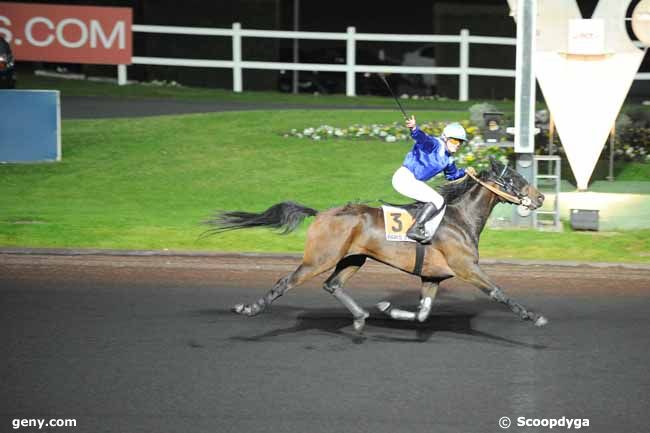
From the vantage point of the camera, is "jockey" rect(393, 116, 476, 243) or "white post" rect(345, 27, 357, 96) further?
"white post" rect(345, 27, 357, 96)

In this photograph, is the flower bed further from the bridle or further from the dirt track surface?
the bridle

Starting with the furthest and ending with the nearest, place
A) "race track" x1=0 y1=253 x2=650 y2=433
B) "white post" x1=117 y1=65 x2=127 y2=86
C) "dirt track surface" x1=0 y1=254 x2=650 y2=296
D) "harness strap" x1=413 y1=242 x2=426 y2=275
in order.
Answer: "white post" x1=117 y1=65 x2=127 y2=86 → "dirt track surface" x1=0 y1=254 x2=650 y2=296 → "harness strap" x1=413 y1=242 x2=426 y2=275 → "race track" x1=0 y1=253 x2=650 y2=433

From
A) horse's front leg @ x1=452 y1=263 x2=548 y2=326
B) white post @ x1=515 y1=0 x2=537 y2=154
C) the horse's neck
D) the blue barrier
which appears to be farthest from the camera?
the blue barrier

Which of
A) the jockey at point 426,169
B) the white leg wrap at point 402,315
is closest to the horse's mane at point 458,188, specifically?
the jockey at point 426,169

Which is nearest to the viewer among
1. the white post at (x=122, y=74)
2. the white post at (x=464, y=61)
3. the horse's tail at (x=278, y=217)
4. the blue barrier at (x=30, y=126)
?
the horse's tail at (x=278, y=217)

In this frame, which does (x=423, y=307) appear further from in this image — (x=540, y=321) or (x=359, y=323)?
(x=540, y=321)

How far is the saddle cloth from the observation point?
9984mm

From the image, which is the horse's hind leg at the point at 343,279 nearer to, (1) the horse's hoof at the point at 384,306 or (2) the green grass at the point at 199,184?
(1) the horse's hoof at the point at 384,306

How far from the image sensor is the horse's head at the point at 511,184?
403 inches

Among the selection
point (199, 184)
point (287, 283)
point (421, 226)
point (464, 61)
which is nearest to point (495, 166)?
point (421, 226)

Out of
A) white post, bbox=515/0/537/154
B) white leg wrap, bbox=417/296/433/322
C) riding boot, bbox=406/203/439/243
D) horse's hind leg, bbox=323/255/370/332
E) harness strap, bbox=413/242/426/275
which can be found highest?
white post, bbox=515/0/537/154

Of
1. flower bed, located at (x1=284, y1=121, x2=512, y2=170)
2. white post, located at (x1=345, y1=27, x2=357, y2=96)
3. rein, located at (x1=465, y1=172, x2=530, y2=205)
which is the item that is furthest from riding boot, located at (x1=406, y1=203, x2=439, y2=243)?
white post, located at (x1=345, y1=27, x2=357, y2=96)

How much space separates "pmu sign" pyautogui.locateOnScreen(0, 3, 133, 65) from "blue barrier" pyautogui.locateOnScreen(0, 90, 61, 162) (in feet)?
21.1

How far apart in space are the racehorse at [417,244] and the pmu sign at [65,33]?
A: 16514 mm
